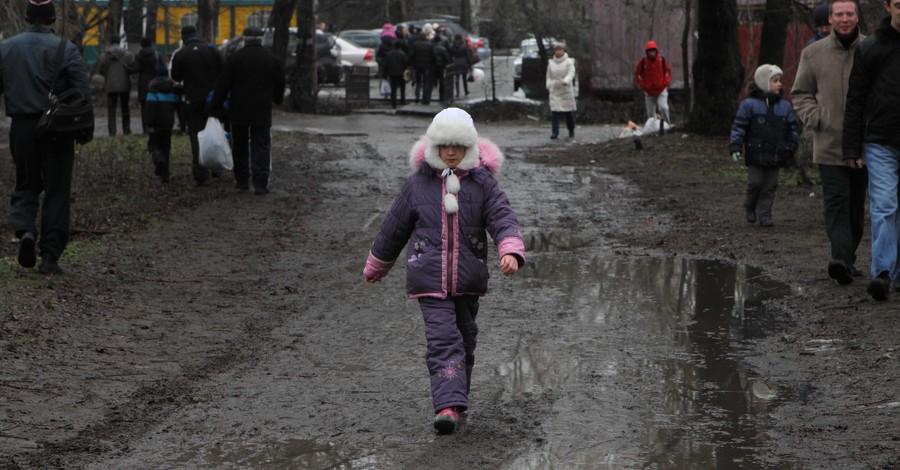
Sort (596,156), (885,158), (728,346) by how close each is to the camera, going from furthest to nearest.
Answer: (596,156), (885,158), (728,346)

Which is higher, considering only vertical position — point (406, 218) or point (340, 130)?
point (406, 218)

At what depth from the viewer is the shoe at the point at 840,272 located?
8812mm

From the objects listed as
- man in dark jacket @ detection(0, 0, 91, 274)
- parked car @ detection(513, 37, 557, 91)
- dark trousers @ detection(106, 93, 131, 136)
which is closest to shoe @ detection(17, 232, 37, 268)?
man in dark jacket @ detection(0, 0, 91, 274)

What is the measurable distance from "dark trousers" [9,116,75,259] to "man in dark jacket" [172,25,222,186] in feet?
20.1

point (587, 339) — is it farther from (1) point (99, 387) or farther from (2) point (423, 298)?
(1) point (99, 387)

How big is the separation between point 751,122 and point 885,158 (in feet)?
11.9

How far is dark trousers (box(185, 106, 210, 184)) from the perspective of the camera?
1565 cm

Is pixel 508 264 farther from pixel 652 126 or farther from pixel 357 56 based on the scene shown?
pixel 357 56

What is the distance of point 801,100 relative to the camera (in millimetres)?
9086

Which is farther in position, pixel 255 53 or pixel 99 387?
pixel 255 53

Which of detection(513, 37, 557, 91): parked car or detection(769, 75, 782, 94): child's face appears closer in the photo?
detection(769, 75, 782, 94): child's face

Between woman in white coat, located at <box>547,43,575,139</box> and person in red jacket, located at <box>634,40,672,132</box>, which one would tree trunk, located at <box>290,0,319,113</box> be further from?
person in red jacket, located at <box>634,40,672,132</box>

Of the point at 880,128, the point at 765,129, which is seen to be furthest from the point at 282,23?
the point at 880,128

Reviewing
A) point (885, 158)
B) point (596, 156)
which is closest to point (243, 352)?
point (885, 158)
